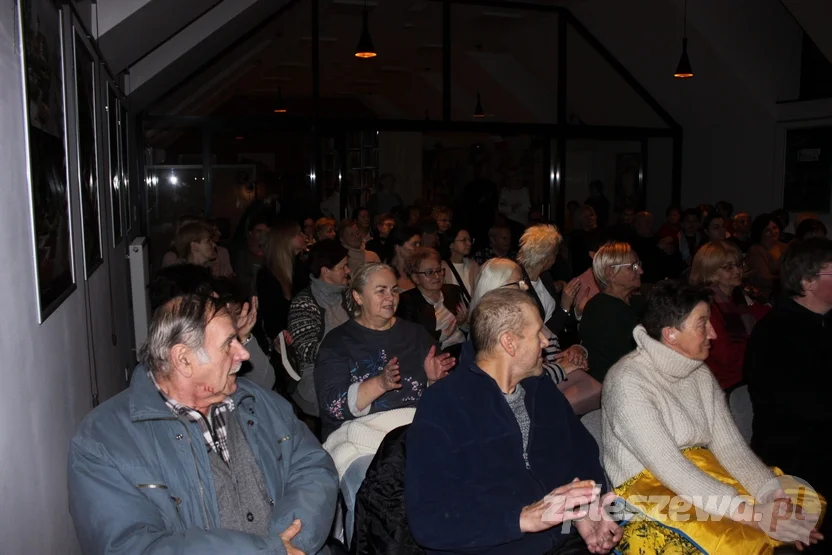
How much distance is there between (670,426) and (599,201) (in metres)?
9.28

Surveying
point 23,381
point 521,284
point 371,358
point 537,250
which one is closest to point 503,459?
point 371,358

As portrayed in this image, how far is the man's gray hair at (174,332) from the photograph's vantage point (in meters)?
2.08

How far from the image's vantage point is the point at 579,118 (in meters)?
11.2

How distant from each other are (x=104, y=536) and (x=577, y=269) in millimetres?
7534

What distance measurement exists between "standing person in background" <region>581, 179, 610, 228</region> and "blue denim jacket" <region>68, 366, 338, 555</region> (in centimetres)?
994

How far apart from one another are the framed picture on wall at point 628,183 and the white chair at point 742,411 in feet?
28.9

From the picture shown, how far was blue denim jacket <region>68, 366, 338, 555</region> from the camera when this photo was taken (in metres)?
1.87

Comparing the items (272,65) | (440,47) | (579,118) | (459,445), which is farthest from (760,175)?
(459,445)

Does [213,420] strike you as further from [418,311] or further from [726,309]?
[726,309]

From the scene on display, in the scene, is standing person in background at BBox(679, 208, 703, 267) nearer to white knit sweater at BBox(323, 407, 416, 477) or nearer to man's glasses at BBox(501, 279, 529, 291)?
man's glasses at BBox(501, 279, 529, 291)

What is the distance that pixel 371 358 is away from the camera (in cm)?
333

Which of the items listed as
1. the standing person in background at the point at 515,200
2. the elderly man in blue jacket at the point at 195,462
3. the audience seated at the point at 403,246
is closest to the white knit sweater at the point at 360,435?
the elderly man in blue jacket at the point at 195,462

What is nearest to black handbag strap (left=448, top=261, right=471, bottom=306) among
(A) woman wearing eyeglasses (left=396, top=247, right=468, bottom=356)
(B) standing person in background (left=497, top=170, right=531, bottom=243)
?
(A) woman wearing eyeglasses (left=396, top=247, right=468, bottom=356)

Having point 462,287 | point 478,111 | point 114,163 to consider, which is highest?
point 478,111
